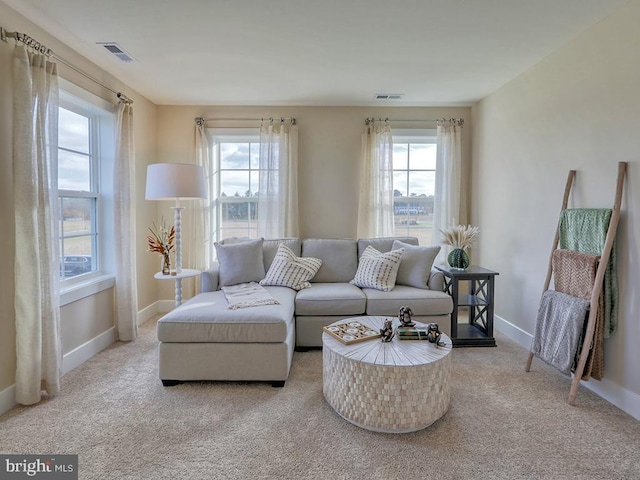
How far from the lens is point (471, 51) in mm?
2863

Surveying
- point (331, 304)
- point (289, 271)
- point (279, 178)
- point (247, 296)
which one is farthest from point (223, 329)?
point (279, 178)

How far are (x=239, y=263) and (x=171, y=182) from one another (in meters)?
0.98

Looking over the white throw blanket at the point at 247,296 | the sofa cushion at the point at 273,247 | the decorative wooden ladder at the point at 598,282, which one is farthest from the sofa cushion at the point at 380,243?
the decorative wooden ladder at the point at 598,282

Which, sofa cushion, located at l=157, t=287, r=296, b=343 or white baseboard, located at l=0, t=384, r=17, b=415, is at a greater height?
sofa cushion, located at l=157, t=287, r=296, b=343

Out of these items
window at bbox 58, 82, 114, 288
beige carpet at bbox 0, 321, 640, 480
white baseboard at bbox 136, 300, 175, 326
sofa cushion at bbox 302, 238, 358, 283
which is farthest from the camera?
white baseboard at bbox 136, 300, 175, 326

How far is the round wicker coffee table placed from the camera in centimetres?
195

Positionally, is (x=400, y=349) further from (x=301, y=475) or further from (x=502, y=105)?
(x=502, y=105)

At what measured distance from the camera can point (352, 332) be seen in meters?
2.39

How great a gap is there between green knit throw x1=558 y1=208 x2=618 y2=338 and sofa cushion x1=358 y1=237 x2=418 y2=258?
1.57 m

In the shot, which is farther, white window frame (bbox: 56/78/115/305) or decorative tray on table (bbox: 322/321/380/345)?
white window frame (bbox: 56/78/115/305)

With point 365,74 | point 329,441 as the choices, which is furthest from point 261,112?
point 329,441

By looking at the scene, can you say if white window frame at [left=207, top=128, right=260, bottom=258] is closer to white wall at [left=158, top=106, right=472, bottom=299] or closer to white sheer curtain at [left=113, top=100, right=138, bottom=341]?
white wall at [left=158, top=106, right=472, bottom=299]

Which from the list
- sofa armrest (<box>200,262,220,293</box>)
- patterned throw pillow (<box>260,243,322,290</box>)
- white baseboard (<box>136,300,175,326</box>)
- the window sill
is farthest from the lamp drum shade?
white baseboard (<box>136,300,175,326</box>)

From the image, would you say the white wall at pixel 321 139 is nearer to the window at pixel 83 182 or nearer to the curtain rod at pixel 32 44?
the window at pixel 83 182
